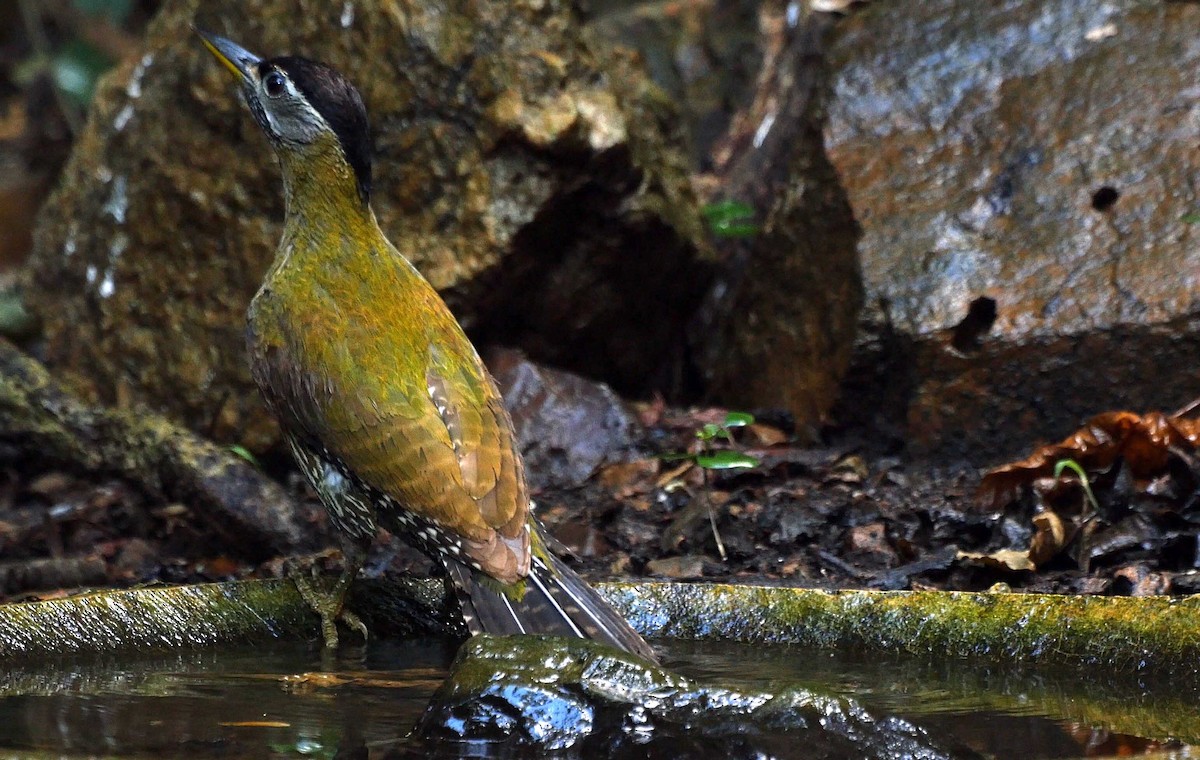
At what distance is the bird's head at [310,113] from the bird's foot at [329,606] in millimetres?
1555

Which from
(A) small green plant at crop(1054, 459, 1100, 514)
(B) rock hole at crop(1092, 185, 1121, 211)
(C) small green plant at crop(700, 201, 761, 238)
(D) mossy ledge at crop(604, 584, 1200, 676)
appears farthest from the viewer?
(C) small green plant at crop(700, 201, 761, 238)

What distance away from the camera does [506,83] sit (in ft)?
21.9

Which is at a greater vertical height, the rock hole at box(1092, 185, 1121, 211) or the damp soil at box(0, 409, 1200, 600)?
the rock hole at box(1092, 185, 1121, 211)

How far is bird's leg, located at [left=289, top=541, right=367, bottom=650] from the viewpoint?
13.2ft

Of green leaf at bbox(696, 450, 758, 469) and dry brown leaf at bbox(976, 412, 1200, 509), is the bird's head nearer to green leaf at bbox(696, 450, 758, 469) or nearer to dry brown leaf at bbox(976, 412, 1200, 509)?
green leaf at bbox(696, 450, 758, 469)

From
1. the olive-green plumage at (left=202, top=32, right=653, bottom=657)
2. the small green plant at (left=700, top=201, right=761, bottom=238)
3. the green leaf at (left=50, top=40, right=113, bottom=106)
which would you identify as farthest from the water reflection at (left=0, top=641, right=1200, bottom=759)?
the green leaf at (left=50, top=40, right=113, bottom=106)

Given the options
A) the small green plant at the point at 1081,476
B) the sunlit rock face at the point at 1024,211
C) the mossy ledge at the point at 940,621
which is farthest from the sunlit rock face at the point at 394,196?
the mossy ledge at the point at 940,621

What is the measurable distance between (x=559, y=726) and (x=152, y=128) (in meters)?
5.08

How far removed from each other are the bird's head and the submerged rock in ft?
8.36

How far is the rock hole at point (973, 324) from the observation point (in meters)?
5.86

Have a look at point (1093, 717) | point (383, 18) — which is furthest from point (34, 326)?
point (1093, 717)

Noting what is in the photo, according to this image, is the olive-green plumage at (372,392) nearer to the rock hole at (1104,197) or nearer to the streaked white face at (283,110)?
the streaked white face at (283,110)

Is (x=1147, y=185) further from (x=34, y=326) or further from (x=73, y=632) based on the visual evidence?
(x=34, y=326)

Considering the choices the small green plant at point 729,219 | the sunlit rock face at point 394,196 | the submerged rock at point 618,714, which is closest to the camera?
the submerged rock at point 618,714
